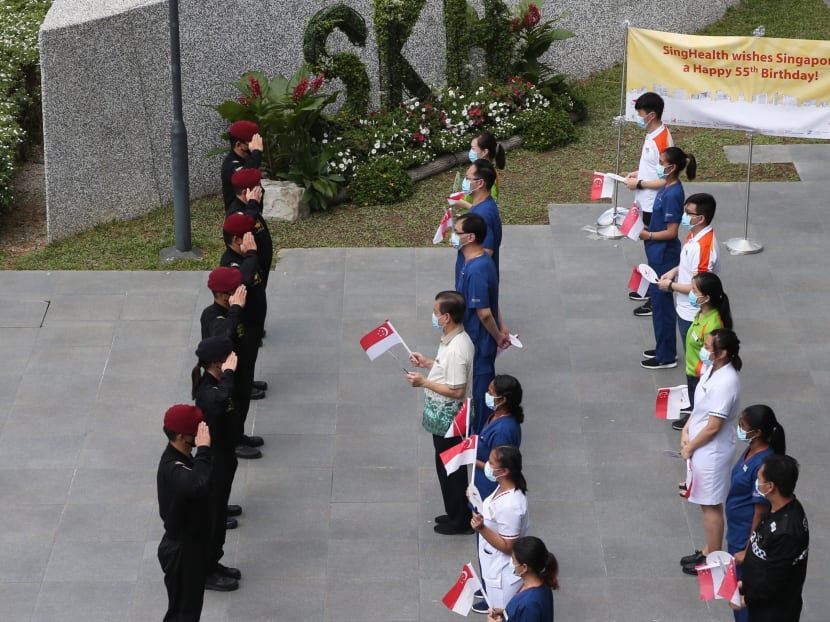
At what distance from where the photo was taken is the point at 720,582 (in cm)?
695

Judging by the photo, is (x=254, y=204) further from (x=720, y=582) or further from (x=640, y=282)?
(x=720, y=582)

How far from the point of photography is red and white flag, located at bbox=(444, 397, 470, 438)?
8047 millimetres

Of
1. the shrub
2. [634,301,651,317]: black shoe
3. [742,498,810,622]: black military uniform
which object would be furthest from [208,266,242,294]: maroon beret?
the shrub

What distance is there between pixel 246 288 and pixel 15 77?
6.88 meters

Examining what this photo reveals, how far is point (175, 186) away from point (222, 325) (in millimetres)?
4452

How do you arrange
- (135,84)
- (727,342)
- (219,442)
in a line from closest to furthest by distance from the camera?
(727,342), (219,442), (135,84)

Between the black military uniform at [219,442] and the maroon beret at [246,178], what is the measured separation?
9.26 ft

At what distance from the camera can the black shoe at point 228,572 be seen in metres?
8.27

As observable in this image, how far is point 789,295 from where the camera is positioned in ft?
39.2

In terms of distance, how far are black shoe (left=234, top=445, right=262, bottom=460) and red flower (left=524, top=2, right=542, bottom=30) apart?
8.42 m

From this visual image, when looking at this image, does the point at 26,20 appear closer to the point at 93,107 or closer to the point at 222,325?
the point at 93,107

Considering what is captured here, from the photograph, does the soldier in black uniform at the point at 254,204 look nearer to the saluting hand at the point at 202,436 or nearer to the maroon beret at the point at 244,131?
the maroon beret at the point at 244,131

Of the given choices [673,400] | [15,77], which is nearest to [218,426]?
[673,400]

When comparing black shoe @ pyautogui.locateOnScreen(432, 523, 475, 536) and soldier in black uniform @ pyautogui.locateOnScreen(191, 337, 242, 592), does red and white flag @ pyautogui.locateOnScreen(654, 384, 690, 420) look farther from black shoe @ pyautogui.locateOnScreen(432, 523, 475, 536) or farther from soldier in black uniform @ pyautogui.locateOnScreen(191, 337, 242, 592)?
soldier in black uniform @ pyautogui.locateOnScreen(191, 337, 242, 592)
